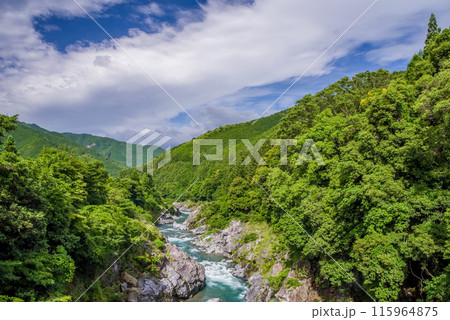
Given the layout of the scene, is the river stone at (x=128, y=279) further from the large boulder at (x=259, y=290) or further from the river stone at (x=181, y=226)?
the river stone at (x=181, y=226)

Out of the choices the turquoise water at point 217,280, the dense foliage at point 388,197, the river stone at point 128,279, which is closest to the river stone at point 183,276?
the turquoise water at point 217,280

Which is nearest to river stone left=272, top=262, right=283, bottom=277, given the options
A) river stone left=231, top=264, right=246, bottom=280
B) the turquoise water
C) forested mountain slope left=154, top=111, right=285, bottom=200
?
the turquoise water

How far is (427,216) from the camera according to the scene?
17.2 m

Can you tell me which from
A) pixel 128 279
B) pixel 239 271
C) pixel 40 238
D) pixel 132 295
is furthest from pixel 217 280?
pixel 40 238

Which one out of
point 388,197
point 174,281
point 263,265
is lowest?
point 174,281

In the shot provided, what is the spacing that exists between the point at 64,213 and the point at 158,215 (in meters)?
60.8

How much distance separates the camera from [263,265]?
→ 111 ft

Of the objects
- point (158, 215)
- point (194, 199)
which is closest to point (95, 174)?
point (158, 215)

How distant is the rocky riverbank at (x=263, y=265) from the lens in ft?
86.0

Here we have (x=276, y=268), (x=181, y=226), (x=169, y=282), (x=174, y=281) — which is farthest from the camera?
(x=181, y=226)

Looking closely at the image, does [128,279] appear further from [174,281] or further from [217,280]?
[217,280]

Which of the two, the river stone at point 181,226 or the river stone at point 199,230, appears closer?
the river stone at point 199,230
